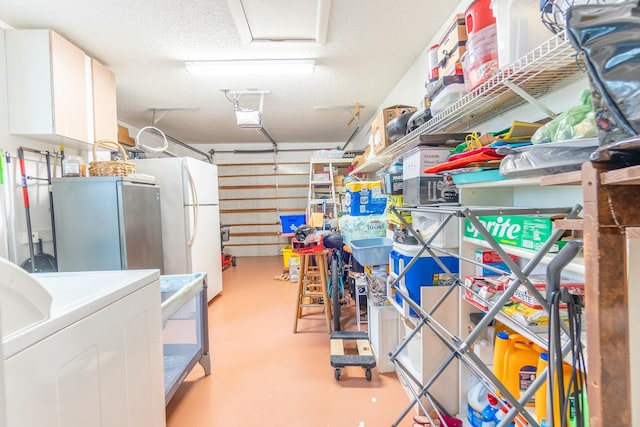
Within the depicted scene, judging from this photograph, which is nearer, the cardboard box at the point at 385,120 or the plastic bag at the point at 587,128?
the plastic bag at the point at 587,128

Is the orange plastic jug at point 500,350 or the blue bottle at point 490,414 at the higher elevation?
the orange plastic jug at point 500,350

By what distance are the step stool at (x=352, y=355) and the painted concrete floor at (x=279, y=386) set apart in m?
0.11

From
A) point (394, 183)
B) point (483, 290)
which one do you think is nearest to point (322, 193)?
point (394, 183)

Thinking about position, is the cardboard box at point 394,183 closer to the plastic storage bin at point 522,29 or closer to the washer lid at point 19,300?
the plastic storage bin at point 522,29

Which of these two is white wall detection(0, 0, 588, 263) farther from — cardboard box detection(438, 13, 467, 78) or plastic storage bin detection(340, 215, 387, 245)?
plastic storage bin detection(340, 215, 387, 245)

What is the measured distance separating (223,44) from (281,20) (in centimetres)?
63

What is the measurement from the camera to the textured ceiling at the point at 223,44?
193cm

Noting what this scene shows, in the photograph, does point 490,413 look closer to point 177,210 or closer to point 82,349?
point 82,349

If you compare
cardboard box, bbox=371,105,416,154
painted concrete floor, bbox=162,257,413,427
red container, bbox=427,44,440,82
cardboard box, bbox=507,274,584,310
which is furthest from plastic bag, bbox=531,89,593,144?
painted concrete floor, bbox=162,257,413,427

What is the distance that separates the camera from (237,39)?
2289mm

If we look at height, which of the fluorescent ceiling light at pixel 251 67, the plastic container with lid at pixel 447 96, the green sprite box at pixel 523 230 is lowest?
the green sprite box at pixel 523 230

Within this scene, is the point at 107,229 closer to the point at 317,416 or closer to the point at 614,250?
the point at 317,416

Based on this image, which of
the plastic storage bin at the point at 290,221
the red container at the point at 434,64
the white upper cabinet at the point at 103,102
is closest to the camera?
the red container at the point at 434,64

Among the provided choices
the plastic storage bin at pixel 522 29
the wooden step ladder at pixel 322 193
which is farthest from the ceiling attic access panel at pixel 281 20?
the wooden step ladder at pixel 322 193
